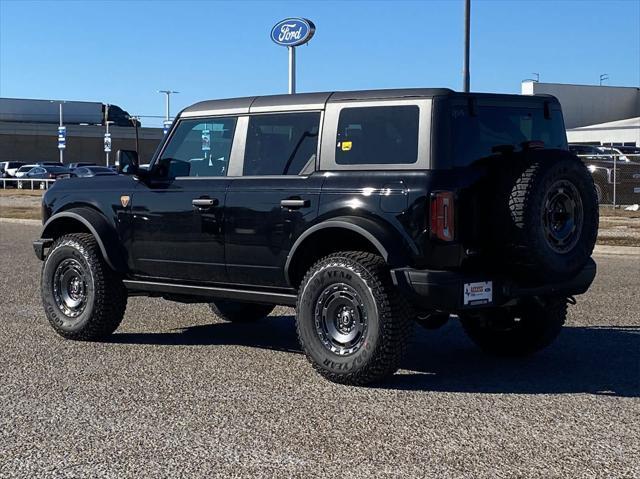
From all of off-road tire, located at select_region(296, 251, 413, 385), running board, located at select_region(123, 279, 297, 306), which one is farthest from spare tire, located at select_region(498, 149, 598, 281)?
running board, located at select_region(123, 279, 297, 306)

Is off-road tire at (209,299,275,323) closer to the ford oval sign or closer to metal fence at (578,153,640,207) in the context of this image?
metal fence at (578,153,640,207)

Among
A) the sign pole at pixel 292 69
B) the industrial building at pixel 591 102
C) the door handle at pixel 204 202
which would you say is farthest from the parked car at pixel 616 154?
the industrial building at pixel 591 102

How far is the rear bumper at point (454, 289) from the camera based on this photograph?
21.8 ft

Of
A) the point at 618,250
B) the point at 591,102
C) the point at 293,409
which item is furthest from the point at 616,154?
the point at 591,102

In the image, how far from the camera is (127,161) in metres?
8.57

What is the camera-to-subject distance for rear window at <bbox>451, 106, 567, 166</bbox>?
23.0 feet

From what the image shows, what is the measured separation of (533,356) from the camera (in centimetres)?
830

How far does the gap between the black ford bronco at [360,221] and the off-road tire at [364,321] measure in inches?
0.4

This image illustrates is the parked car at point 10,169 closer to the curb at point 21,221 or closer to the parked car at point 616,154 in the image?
the curb at point 21,221

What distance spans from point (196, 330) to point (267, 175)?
8.15ft

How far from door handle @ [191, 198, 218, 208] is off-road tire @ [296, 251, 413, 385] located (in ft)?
3.77

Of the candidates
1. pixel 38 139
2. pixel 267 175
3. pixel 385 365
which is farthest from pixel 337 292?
pixel 38 139

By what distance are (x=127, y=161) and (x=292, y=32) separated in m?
21.9

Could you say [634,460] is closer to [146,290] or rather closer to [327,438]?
[327,438]
